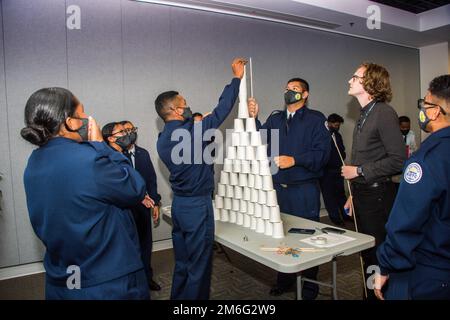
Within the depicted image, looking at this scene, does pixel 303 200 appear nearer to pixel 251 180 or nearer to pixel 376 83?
pixel 251 180

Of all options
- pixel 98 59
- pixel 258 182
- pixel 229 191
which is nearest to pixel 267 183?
pixel 258 182

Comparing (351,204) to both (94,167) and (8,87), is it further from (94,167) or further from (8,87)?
(8,87)

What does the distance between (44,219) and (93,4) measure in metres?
3.21

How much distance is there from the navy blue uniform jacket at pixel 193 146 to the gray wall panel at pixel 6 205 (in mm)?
1992

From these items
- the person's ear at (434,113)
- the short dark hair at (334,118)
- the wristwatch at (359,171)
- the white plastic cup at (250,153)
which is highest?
the short dark hair at (334,118)

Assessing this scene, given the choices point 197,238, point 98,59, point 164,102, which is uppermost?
point 98,59

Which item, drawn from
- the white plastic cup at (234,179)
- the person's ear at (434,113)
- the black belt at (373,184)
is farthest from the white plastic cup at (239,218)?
the person's ear at (434,113)

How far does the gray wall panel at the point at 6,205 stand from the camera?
3.46 m

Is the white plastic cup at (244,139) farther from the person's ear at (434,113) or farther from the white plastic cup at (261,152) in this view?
the person's ear at (434,113)

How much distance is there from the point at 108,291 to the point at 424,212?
121cm

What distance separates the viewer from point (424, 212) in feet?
4.00

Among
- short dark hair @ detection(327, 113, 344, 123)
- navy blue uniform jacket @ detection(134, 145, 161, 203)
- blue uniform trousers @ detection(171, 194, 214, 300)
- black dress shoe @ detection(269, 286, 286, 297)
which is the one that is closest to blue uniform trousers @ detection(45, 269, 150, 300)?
blue uniform trousers @ detection(171, 194, 214, 300)
